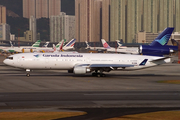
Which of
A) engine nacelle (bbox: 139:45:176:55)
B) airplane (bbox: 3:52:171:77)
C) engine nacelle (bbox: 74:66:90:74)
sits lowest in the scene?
engine nacelle (bbox: 74:66:90:74)

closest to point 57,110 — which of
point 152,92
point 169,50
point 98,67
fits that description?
point 152,92

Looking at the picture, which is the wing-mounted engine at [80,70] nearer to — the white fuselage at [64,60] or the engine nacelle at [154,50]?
the white fuselage at [64,60]

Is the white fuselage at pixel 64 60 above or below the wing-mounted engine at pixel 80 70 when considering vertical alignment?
above

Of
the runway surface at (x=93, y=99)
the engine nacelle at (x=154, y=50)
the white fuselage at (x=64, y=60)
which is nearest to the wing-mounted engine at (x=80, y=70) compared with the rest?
the white fuselage at (x=64, y=60)

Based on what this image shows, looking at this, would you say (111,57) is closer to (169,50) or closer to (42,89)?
(169,50)

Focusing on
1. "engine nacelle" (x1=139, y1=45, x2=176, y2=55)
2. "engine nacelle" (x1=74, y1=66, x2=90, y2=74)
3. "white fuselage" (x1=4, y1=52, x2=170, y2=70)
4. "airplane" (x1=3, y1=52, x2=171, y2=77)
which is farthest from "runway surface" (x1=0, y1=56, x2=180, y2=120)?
"engine nacelle" (x1=139, y1=45, x2=176, y2=55)

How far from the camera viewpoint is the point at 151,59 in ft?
172

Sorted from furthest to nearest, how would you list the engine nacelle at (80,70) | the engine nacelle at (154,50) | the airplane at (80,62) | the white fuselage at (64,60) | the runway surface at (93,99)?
the engine nacelle at (154,50) → the white fuselage at (64,60) → the airplane at (80,62) → the engine nacelle at (80,70) → the runway surface at (93,99)

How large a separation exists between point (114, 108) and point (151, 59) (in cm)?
2906

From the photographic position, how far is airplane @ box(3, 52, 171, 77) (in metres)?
49.7

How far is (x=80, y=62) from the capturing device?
51125 millimetres

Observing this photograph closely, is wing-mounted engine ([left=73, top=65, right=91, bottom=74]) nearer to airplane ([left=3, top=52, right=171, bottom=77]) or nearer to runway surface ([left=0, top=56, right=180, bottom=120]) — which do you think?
airplane ([left=3, top=52, right=171, bottom=77])

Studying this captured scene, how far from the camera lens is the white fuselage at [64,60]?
5009 centimetres

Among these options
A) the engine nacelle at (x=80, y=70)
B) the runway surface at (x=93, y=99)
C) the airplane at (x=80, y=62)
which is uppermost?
the airplane at (x=80, y=62)
